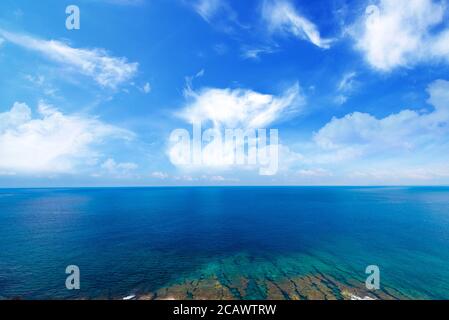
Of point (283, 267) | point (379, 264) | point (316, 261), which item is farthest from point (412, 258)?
point (283, 267)

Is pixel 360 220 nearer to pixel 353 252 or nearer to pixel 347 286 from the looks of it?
pixel 353 252

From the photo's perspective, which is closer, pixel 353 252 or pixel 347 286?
pixel 347 286

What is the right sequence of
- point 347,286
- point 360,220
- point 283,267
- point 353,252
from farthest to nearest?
1. point 360,220
2. point 353,252
3. point 283,267
4. point 347,286

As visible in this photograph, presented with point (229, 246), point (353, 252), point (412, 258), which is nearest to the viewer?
point (412, 258)
